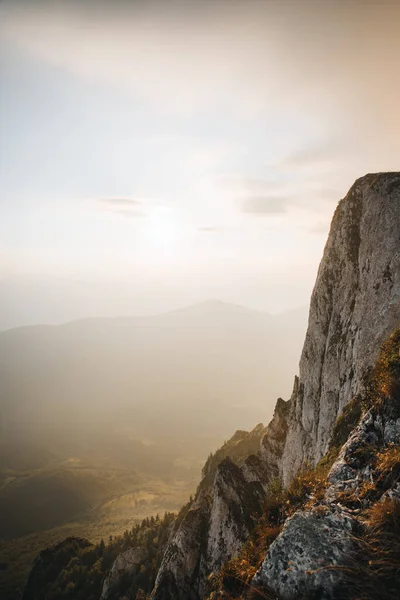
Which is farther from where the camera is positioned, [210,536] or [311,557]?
[210,536]

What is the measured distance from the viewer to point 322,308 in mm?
34219

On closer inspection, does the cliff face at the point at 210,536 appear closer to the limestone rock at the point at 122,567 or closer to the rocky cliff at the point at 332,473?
the rocky cliff at the point at 332,473

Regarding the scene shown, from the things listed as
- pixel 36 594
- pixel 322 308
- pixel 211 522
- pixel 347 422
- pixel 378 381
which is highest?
pixel 322 308

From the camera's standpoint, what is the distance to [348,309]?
29234 mm

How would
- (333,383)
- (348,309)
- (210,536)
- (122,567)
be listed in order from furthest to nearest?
(122,567)
(210,536)
(348,309)
(333,383)

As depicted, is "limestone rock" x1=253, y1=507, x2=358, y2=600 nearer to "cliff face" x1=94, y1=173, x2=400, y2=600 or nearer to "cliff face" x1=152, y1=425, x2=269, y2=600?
"cliff face" x1=94, y1=173, x2=400, y2=600

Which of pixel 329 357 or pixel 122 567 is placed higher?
pixel 329 357

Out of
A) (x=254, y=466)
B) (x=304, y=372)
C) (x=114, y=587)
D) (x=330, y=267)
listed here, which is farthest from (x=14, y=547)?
(x=330, y=267)

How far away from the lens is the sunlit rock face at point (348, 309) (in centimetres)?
2353

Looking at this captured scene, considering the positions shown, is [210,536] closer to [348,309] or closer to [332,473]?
[348,309]

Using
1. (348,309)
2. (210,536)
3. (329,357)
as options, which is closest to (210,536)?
(210,536)

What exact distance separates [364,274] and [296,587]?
25.6 metres

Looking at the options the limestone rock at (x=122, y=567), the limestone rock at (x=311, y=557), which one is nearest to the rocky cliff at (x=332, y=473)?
the limestone rock at (x=311, y=557)

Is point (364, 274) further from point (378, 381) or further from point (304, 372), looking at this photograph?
point (378, 381)
